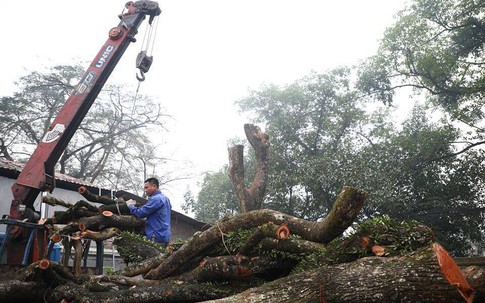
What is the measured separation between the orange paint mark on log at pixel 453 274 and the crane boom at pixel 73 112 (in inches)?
280

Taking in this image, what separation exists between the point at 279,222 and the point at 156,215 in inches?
126

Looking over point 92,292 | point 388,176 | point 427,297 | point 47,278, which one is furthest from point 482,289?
point 388,176

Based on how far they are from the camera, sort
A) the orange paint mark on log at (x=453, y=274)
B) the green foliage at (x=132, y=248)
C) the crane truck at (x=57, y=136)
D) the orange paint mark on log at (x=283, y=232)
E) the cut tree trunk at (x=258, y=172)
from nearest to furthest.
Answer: the orange paint mark on log at (x=453, y=274) → the orange paint mark on log at (x=283, y=232) → the green foliage at (x=132, y=248) → the crane truck at (x=57, y=136) → the cut tree trunk at (x=258, y=172)

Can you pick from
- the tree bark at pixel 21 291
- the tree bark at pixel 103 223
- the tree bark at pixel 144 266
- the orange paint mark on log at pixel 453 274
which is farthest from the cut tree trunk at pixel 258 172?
the orange paint mark on log at pixel 453 274

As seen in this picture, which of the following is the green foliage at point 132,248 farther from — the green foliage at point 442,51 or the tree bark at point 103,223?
the green foliage at point 442,51

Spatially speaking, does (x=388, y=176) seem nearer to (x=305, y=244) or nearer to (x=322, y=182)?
(x=322, y=182)

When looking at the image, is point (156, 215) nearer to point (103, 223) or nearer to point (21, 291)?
point (103, 223)

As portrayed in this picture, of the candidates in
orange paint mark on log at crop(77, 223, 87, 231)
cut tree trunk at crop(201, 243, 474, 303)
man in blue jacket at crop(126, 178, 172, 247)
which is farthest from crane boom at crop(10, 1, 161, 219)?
cut tree trunk at crop(201, 243, 474, 303)

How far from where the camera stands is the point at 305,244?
467 centimetres

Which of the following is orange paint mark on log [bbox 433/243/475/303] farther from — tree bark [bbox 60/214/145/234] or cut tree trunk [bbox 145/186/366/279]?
tree bark [bbox 60/214/145/234]

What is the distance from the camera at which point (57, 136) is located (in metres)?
7.95

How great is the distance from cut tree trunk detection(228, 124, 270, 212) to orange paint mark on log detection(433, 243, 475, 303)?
579cm

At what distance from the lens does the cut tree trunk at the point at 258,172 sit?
345 inches

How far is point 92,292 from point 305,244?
116 inches
